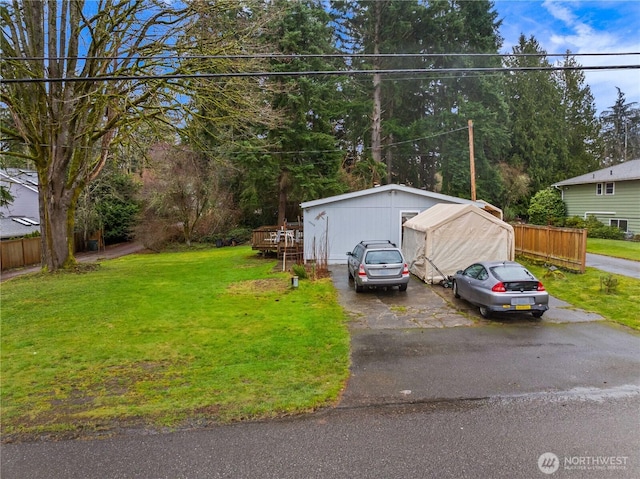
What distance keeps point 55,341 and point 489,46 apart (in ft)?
114

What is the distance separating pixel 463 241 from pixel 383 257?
324 centimetres

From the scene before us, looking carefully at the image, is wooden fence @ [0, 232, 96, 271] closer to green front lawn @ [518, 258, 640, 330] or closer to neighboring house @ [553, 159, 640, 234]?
green front lawn @ [518, 258, 640, 330]

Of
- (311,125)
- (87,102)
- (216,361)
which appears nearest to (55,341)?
(216,361)

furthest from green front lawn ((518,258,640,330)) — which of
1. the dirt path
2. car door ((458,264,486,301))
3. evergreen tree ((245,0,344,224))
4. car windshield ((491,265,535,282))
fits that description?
the dirt path

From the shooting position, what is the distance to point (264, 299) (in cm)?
1087

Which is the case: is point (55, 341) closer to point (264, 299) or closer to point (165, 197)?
point (264, 299)

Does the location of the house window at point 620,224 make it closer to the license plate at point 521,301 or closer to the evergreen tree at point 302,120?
the evergreen tree at point 302,120

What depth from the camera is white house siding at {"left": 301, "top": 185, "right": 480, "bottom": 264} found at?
17.5 meters

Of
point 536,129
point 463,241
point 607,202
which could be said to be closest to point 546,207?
point 607,202

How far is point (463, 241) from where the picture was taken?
1295cm

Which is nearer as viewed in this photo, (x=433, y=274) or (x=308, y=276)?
(x=433, y=274)

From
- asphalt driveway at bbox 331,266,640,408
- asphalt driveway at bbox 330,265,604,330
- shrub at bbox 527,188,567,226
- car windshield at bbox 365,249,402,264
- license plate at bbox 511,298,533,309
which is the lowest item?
asphalt driveway at bbox 331,266,640,408

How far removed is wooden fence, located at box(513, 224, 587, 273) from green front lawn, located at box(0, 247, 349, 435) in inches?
363

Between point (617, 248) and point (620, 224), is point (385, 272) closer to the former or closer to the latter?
point (617, 248)
